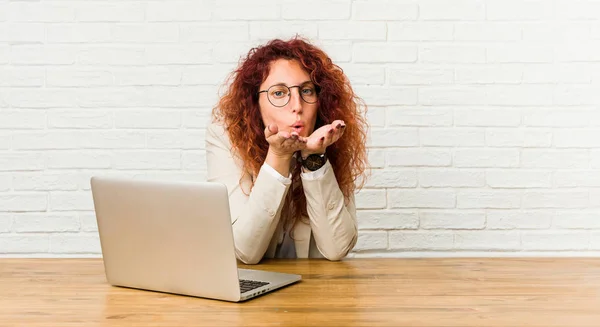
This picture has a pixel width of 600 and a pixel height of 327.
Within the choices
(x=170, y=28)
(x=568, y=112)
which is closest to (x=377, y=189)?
(x=568, y=112)

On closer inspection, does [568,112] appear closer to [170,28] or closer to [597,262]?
[597,262]

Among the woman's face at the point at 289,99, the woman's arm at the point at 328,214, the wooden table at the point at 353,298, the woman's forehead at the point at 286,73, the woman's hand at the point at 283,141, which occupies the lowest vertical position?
the wooden table at the point at 353,298

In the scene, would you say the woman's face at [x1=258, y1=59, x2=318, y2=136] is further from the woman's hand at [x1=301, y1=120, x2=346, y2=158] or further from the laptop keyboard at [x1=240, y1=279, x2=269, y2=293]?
the laptop keyboard at [x1=240, y1=279, x2=269, y2=293]

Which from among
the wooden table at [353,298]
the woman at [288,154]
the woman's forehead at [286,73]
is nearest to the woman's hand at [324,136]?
the woman at [288,154]

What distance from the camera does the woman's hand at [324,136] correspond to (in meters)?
2.03

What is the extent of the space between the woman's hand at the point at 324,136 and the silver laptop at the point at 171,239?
0.48 m

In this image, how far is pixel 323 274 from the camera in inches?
71.3

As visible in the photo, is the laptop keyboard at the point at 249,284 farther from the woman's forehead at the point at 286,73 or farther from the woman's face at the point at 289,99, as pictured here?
the woman's forehead at the point at 286,73

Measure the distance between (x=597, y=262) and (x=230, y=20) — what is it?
1629 millimetres

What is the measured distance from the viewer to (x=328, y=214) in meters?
2.14

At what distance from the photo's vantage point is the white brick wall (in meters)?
2.89

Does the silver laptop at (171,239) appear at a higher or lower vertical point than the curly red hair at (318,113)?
lower

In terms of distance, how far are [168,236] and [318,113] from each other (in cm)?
90

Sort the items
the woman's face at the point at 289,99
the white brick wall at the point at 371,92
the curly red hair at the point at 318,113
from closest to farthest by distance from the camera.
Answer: the woman's face at the point at 289,99, the curly red hair at the point at 318,113, the white brick wall at the point at 371,92
